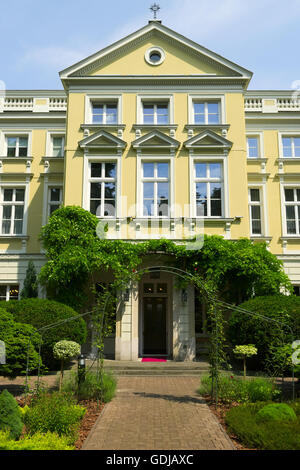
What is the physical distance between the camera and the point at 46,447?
5438mm

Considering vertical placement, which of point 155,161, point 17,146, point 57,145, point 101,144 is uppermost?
point 57,145

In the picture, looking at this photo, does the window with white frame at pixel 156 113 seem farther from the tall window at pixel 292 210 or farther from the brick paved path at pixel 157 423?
the brick paved path at pixel 157 423

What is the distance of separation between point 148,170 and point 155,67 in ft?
14.7

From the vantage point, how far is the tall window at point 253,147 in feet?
59.7

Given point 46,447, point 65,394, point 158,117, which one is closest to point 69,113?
point 158,117

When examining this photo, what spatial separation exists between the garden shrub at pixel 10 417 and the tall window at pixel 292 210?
13.9m

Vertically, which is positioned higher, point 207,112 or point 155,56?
point 155,56

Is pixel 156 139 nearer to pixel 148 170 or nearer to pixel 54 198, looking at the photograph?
pixel 148 170

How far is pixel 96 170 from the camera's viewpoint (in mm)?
15672

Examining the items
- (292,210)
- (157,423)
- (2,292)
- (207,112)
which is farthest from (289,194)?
(2,292)

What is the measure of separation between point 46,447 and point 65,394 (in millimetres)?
3288

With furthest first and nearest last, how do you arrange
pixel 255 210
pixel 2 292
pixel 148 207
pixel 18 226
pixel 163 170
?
1. pixel 255 210
2. pixel 18 226
3. pixel 2 292
4. pixel 163 170
5. pixel 148 207

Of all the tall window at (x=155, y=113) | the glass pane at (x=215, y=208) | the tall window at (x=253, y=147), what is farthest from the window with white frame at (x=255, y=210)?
the tall window at (x=155, y=113)
